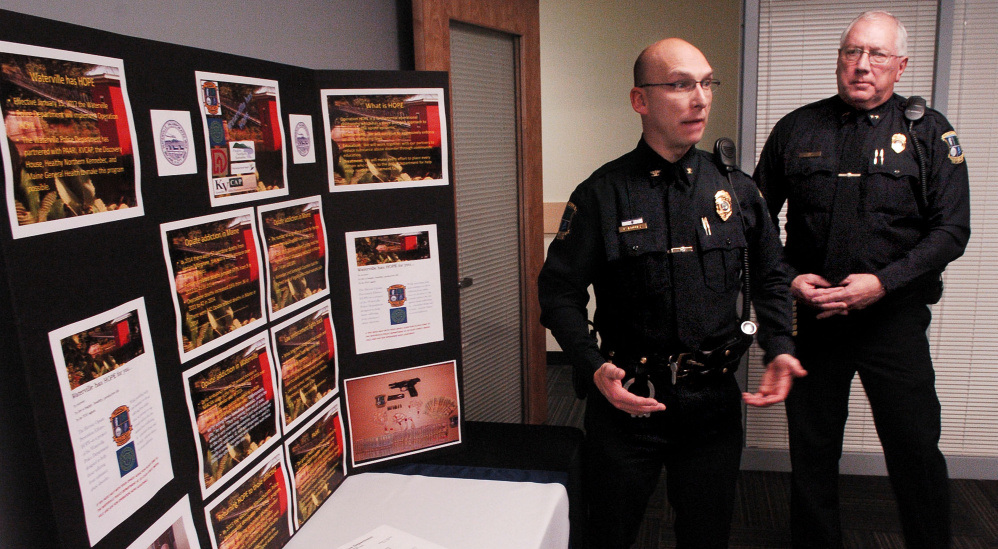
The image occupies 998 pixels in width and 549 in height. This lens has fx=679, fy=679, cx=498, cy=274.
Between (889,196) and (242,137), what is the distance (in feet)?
6.12

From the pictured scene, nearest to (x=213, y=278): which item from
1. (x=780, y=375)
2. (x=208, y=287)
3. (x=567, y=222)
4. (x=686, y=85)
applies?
(x=208, y=287)

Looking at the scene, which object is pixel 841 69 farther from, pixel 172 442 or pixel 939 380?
pixel 172 442

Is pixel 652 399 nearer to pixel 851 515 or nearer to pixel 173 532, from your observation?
pixel 173 532

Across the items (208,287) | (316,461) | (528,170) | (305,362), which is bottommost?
(316,461)

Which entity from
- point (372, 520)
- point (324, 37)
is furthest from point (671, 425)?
point (324, 37)

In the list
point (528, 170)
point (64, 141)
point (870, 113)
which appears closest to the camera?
point (64, 141)

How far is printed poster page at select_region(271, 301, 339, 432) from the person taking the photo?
1.52m

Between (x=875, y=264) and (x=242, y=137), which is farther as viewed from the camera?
(x=875, y=264)

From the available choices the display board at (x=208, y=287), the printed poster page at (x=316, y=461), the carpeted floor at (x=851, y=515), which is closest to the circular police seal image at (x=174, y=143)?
the display board at (x=208, y=287)

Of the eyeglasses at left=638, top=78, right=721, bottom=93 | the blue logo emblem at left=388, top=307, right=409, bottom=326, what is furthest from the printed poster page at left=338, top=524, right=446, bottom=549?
the eyeglasses at left=638, top=78, right=721, bottom=93

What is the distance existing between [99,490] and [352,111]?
1050 millimetres

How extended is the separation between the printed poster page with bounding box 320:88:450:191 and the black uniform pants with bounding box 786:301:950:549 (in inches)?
52.9

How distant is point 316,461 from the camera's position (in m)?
1.64

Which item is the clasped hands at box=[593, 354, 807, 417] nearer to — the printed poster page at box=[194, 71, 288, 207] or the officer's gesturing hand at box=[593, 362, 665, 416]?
the officer's gesturing hand at box=[593, 362, 665, 416]
